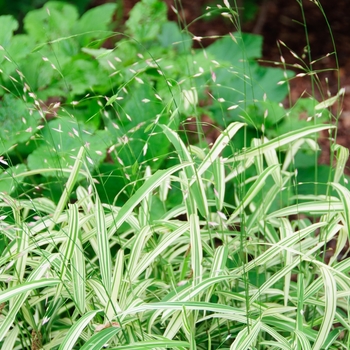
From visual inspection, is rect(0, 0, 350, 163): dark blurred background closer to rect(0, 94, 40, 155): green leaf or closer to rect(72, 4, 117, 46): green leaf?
rect(72, 4, 117, 46): green leaf

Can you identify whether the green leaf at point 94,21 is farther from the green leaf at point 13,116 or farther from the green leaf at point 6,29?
the green leaf at point 13,116

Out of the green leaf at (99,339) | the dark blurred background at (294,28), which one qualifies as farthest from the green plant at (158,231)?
the dark blurred background at (294,28)

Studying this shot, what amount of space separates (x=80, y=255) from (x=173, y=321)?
28cm

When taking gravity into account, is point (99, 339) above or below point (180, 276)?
above

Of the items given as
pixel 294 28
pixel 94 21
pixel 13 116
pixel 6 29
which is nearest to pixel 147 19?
pixel 94 21

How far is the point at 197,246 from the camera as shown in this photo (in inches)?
52.6

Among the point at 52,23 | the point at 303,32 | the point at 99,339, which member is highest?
the point at 52,23

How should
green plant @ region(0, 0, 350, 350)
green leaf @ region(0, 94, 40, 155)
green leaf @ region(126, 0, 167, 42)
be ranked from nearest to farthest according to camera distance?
A: green plant @ region(0, 0, 350, 350) < green leaf @ region(0, 94, 40, 155) < green leaf @ region(126, 0, 167, 42)

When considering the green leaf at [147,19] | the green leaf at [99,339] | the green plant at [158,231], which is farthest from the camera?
the green leaf at [147,19]

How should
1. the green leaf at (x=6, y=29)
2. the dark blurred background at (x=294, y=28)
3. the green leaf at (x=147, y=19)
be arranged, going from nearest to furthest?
the green leaf at (x=6, y=29), the green leaf at (x=147, y=19), the dark blurred background at (x=294, y=28)

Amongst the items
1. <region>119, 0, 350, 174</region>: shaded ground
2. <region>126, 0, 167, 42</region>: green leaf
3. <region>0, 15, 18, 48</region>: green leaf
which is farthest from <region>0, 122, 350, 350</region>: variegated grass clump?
<region>119, 0, 350, 174</region>: shaded ground

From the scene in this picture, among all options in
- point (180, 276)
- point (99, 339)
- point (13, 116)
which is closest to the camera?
point (99, 339)

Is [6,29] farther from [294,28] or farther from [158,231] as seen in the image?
[294,28]

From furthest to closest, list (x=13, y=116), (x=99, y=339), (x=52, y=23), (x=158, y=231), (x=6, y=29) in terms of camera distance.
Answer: (x=52, y=23), (x=6, y=29), (x=13, y=116), (x=158, y=231), (x=99, y=339)
